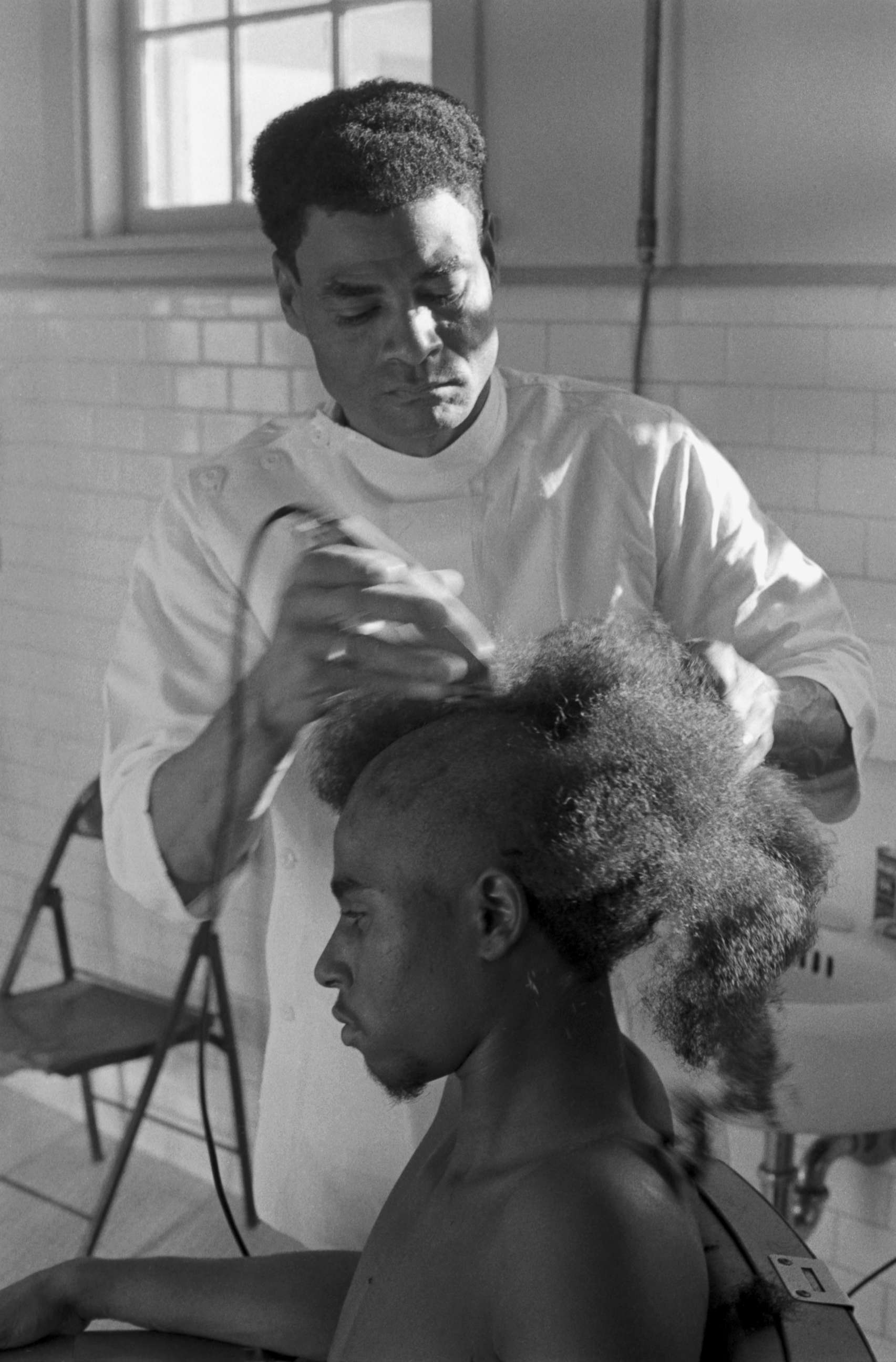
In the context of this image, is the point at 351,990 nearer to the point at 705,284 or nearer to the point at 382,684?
the point at 382,684

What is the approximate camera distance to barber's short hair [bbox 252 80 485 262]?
76cm

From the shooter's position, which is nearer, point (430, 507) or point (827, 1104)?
point (430, 507)

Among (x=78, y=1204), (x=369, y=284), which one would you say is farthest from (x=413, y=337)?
(x=78, y=1204)

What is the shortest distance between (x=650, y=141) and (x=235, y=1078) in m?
1.14

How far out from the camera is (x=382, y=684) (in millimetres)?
670

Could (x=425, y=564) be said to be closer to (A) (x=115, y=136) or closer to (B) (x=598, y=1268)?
(B) (x=598, y=1268)

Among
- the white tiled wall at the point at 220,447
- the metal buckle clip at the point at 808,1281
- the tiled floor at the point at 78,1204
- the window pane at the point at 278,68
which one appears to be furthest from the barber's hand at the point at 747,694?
the tiled floor at the point at 78,1204

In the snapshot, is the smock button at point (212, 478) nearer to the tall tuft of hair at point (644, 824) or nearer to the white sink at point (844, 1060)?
the tall tuft of hair at point (644, 824)

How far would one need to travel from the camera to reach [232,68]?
4.01 ft

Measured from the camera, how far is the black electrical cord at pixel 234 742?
0.72m

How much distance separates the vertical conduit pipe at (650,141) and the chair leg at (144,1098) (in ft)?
2.59

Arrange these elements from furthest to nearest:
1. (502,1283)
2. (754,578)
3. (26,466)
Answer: (26,466) < (754,578) < (502,1283)

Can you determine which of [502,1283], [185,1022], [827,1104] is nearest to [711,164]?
[827,1104]

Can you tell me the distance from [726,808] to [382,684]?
16 cm
